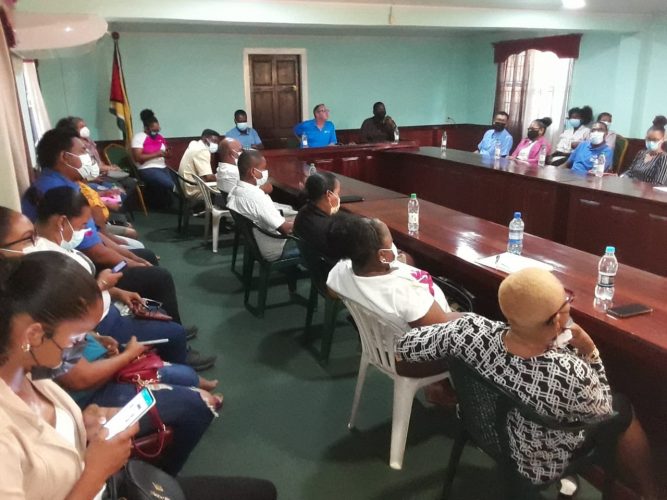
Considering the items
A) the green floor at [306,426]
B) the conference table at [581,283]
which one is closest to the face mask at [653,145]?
the conference table at [581,283]

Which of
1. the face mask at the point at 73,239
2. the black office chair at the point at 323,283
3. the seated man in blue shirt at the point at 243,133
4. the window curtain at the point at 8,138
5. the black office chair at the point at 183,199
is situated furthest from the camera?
the seated man in blue shirt at the point at 243,133

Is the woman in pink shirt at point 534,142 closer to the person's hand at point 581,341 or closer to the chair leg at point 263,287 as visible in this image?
the chair leg at point 263,287

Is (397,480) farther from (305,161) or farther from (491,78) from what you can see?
(491,78)

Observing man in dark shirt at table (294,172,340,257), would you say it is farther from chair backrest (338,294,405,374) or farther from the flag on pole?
the flag on pole

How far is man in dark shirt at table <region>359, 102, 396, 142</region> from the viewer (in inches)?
287

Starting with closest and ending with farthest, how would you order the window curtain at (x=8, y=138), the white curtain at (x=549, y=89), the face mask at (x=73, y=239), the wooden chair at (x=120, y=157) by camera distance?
the window curtain at (x=8, y=138) → the face mask at (x=73, y=239) → the wooden chair at (x=120, y=157) → the white curtain at (x=549, y=89)

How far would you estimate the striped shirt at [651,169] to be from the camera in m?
4.29

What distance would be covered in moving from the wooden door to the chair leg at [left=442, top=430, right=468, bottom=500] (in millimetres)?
6578

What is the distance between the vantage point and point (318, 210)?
280 centimetres

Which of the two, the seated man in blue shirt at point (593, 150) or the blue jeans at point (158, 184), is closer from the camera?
the seated man in blue shirt at point (593, 150)

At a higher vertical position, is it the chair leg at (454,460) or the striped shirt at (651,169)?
the striped shirt at (651,169)

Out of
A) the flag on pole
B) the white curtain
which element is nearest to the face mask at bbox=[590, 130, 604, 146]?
the white curtain

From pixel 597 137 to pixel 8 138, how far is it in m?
4.91

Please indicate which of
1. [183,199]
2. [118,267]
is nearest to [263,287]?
[118,267]
